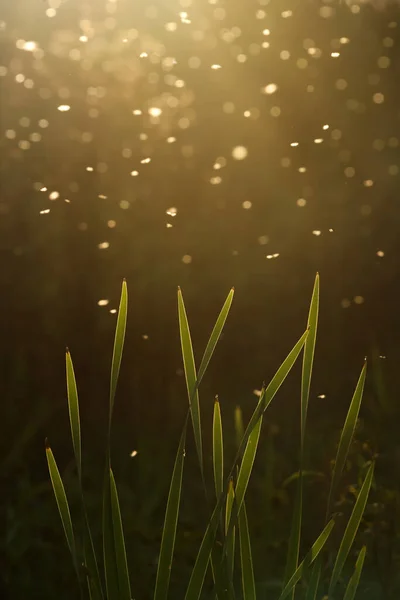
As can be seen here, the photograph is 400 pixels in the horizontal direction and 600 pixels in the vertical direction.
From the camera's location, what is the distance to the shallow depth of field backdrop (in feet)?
4.64

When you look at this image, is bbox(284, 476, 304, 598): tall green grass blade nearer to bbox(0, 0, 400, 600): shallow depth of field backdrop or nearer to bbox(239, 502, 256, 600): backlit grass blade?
bbox(239, 502, 256, 600): backlit grass blade

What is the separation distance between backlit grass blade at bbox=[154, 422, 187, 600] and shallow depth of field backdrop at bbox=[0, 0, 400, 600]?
1.88 feet

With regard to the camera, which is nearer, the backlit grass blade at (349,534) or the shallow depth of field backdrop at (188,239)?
the backlit grass blade at (349,534)

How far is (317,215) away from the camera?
1.55 metres

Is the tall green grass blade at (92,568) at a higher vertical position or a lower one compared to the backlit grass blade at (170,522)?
lower

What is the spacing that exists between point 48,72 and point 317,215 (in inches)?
27.0

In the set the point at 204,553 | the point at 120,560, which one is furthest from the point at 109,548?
the point at 204,553

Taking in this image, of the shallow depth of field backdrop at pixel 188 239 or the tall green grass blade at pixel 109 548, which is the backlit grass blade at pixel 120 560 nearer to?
the tall green grass blade at pixel 109 548

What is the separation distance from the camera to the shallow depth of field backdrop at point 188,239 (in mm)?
1415

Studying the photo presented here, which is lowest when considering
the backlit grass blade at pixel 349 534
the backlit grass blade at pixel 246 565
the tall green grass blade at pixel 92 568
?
the tall green grass blade at pixel 92 568

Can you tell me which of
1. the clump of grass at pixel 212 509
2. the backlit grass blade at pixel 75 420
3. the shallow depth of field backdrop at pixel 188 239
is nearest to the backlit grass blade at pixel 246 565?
the clump of grass at pixel 212 509

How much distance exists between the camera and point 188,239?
153 centimetres

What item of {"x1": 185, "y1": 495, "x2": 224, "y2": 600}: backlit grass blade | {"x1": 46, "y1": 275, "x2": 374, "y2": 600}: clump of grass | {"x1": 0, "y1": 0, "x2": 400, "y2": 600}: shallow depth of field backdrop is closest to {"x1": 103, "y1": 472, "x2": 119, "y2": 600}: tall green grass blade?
{"x1": 46, "y1": 275, "x2": 374, "y2": 600}: clump of grass

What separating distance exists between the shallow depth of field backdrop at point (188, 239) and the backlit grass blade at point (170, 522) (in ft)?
1.88
